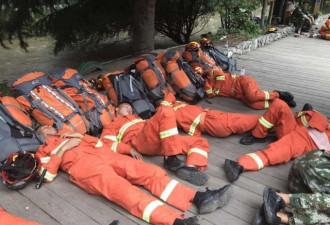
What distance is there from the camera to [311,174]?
2389mm

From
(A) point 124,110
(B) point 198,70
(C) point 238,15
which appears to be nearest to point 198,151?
(A) point 124,110

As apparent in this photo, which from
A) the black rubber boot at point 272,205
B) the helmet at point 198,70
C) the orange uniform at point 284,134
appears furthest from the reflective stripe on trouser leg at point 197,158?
the helmet at point 198,70

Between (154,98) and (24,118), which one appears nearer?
(24,118)

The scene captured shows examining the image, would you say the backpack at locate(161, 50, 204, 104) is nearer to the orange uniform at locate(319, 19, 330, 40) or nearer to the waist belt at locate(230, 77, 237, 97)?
the waist belt at locate(230, 77, 237, 97)

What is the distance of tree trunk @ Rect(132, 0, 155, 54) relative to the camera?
21.5 feet

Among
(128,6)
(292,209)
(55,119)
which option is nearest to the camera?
(292,209)

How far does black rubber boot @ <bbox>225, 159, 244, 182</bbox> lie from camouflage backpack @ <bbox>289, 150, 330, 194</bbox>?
47 cm

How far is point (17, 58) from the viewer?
1323cm

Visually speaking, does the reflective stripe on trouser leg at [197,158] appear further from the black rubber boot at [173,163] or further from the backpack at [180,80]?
the backpack at [180,80]

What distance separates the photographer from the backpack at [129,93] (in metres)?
3.96

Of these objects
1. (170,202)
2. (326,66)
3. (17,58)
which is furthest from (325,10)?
(170,202)

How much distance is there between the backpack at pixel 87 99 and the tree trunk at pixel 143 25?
3330mm

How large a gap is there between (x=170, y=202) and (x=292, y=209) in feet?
3.27

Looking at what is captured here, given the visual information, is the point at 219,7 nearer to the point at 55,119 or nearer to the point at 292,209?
the point at 55,119
